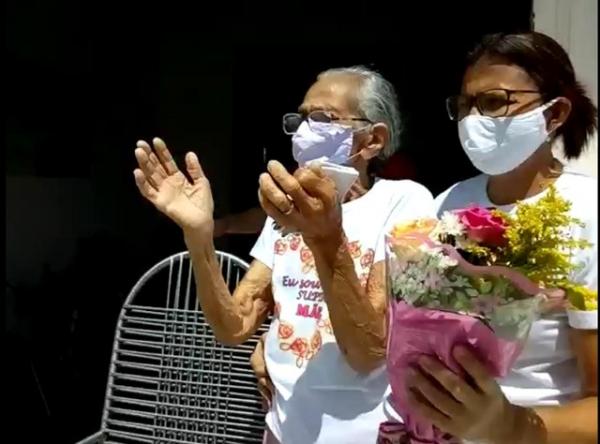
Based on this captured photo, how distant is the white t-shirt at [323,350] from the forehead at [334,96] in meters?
0.18

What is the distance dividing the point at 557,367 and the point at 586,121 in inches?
18.3

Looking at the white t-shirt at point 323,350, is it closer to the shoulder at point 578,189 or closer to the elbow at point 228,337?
the elbow at point 228,337

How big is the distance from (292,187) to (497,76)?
1.33 ft

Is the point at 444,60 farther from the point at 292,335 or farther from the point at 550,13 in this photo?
the point at 292,335

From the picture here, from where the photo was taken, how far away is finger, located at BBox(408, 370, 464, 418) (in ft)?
4.08

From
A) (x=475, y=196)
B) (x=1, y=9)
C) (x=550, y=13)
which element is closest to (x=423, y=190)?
(x=475, y=196)

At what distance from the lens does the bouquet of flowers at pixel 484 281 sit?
1.17 metres

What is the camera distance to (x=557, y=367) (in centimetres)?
141

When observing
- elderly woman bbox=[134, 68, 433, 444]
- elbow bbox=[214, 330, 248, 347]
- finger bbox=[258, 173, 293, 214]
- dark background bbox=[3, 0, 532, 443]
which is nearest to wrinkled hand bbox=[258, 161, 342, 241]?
finger bbox=[258, 173, 293, 214]

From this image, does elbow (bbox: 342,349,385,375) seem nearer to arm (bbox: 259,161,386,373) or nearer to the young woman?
arm (bbox: 259,161,386,373)

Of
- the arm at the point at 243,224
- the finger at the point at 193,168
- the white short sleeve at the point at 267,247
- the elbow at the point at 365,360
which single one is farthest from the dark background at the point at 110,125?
the elbow at the point at 365,360

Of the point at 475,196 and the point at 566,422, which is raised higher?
the point at 475,196

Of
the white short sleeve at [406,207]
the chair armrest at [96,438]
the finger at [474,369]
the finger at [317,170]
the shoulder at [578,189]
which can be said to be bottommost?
the chair armrest at [96,438]

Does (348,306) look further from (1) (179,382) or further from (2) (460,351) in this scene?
(1) (179,382)
